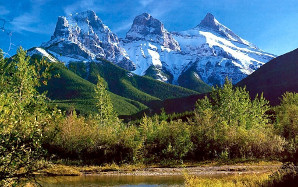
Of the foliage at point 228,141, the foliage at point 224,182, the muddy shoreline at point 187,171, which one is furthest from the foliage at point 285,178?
the foliage at point 228,141

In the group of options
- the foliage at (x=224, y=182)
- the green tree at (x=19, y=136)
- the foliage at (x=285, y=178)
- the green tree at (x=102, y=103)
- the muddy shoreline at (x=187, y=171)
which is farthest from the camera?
the green tree at (x=102, y=103)

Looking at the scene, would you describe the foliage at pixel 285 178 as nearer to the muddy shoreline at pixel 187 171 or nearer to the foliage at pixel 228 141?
the muddy shoreline at pixel 187 171

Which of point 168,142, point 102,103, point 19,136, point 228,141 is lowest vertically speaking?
point 19,136

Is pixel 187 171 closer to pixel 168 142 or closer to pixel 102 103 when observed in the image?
pixel 168 142

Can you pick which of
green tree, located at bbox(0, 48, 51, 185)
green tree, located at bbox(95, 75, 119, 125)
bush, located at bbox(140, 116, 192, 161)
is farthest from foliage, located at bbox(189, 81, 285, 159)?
green tree, located at bbox(0, 48, 51, 185)

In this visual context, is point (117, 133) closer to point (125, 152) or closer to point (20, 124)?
point (125, 152)

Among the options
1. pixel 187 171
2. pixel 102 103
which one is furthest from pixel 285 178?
pixel 102 103

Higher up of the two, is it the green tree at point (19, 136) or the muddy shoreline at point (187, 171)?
the green tree at point (19, 136)

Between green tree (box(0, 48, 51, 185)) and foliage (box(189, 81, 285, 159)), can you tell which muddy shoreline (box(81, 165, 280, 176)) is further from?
green tree (box(0, 48, 51, 185))

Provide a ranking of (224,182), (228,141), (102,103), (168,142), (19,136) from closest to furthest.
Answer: (19,136), (224,182), (228,141), (168,142), (102,103)

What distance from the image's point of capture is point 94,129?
160 feet

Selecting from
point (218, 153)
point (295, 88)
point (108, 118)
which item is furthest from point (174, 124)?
point (295, 88)

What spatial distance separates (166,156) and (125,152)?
6838 millimetres

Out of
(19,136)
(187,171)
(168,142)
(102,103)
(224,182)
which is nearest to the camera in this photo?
(19,136)
